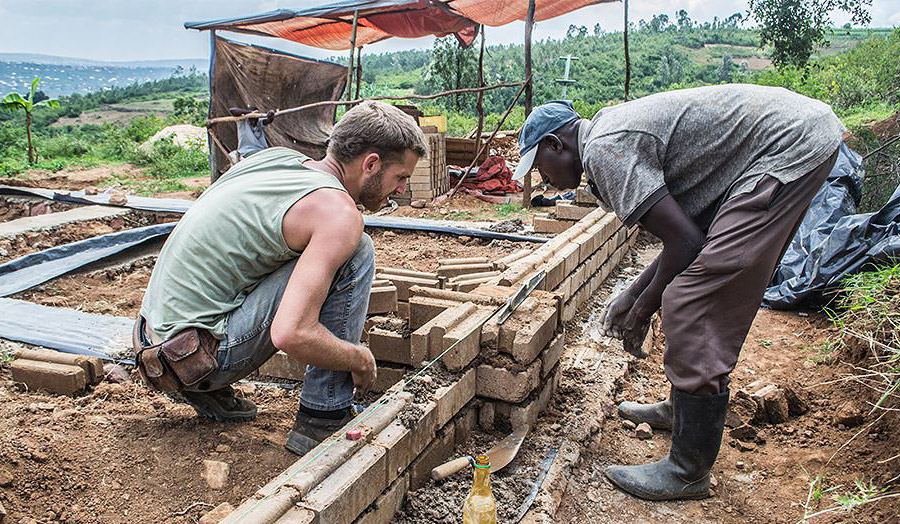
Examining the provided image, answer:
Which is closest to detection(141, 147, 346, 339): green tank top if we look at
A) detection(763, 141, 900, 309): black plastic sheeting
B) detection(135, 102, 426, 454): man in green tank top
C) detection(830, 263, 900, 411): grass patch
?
detection(135, 102, 426, 454): man in green tank top

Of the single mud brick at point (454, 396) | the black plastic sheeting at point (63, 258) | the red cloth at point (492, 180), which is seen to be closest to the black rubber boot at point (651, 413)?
the single mud brick at point (454, 396)

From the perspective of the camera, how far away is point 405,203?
937 centimetres

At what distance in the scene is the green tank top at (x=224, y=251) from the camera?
2182mm

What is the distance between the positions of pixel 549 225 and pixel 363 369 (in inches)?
162

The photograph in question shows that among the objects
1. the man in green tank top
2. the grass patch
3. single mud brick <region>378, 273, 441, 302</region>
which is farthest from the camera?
single mud brick <region>378, 273, 441, 302</region>

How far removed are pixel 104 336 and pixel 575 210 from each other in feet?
12.5

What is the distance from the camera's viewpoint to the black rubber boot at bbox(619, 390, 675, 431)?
122 inches

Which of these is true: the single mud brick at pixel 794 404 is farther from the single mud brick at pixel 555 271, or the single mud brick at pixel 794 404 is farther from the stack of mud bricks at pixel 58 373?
the stack of mud bricks at pixel 58 373

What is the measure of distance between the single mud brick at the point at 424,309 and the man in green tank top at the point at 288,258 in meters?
0.63

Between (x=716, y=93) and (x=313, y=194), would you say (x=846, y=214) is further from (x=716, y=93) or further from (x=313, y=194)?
(x=313, y=194)

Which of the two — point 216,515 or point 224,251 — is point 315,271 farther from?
point 216,515

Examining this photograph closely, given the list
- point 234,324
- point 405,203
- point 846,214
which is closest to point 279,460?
point 234,324

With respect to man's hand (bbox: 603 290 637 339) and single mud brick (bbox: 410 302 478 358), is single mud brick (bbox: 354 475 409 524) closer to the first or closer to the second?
single mud brick (bbox: 410 302 478 358)

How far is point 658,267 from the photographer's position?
253 centimetres
